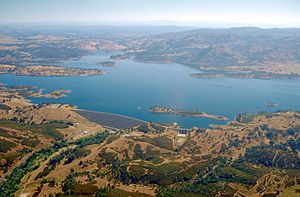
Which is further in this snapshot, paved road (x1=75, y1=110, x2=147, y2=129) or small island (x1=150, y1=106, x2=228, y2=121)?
small island (x1=150, y1=106, x2=228, y2=121)

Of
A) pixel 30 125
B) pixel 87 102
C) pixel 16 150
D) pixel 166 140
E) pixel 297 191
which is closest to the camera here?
pixel 297 191

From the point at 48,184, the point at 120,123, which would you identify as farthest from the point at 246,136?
the point at 48,184

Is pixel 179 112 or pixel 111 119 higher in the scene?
pixel 179 112

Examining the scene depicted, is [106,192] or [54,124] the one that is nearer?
[106,192]

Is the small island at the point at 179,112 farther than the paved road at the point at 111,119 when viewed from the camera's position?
Yes

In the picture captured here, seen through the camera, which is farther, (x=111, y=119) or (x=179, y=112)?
(x=179, y=112)

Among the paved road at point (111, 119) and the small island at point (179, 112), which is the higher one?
the small island at point (179, 112)

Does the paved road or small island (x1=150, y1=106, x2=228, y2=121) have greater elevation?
small island (x1=150, y1=106, x2=228, y2=121)

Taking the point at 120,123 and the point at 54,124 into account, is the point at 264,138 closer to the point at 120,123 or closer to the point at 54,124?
the point at 120,123
